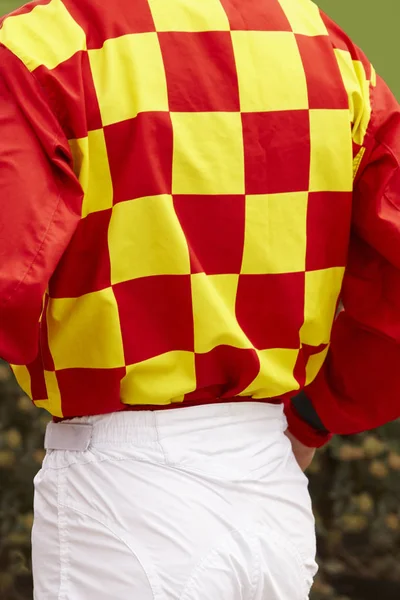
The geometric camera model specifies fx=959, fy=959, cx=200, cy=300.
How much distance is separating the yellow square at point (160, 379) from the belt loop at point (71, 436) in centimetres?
7

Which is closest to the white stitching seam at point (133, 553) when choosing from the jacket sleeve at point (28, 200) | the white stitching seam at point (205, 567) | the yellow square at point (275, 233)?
the white stitching seam at point (205, 567)

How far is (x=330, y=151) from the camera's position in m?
1.24

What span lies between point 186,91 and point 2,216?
28 centimetres

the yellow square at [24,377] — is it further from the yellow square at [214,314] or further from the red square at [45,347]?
the yellow square at [214,314]

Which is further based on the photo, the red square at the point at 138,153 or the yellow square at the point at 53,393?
the yellow square at the point at 53,393

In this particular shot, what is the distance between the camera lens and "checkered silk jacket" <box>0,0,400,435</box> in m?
1.07

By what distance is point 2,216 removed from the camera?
1.03m

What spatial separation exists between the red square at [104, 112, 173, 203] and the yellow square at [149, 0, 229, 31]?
12 centimetres

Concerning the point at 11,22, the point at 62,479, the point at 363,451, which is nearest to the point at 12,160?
the point at 11,22

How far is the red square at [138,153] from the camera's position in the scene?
112cm

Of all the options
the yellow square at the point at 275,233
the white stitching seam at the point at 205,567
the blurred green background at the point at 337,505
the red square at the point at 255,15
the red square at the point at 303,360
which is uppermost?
the red square at the point at 255,15

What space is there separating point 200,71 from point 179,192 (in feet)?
0.49

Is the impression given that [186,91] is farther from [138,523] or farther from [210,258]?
[138,523]

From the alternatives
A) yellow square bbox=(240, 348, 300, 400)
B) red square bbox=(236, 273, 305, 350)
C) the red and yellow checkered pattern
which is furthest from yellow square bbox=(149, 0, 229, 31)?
yellow square bbox=(240, 348, 300, 400)
